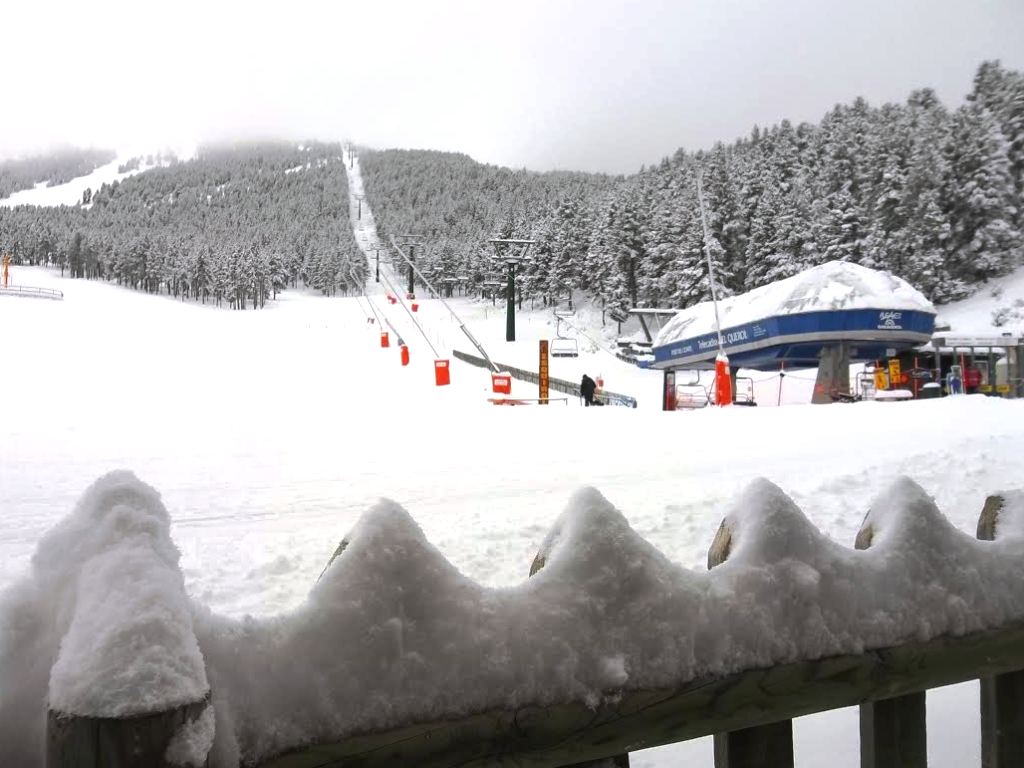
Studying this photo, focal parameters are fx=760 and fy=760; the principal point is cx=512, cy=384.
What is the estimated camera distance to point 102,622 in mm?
928

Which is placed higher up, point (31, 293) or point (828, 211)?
point (828, 211)

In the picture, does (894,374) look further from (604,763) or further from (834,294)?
(604,763)

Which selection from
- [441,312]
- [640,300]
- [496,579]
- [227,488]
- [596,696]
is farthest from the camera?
[441,312]

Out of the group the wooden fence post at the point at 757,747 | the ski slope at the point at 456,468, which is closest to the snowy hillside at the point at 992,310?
the ski slope at the point at 456,468

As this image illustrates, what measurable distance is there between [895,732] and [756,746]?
0.34 meters

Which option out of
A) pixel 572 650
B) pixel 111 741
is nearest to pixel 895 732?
pixel 572 650

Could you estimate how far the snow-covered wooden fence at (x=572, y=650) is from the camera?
946 mm

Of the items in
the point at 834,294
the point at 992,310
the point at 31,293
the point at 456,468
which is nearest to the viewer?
the point at 456,468

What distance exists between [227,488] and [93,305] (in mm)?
56511

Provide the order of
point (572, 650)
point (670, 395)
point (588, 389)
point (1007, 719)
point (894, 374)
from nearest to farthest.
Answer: point (572, 650) → point (1007, 719) → point (670, 395) → point (588, 389) → point (894, 374)

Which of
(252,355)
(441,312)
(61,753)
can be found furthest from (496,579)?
(441,312)

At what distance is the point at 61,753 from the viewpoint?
863 mm

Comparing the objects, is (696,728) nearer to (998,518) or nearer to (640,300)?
(998,518)

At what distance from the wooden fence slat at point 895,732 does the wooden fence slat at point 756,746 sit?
22cm
